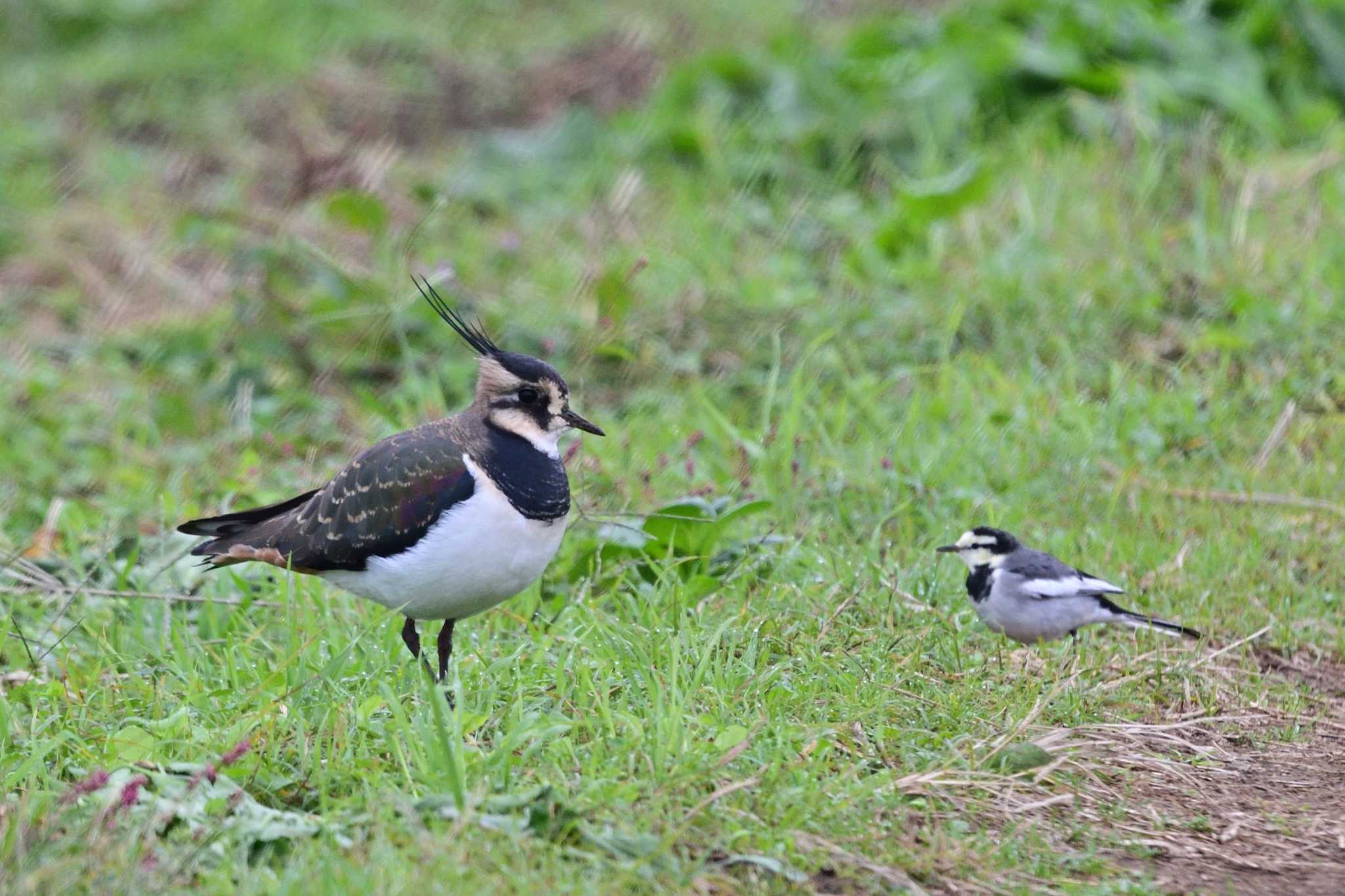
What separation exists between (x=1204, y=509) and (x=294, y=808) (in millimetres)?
3495

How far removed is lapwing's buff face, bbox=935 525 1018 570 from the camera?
497 centimetres

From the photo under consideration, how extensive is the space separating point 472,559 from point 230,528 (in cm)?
111

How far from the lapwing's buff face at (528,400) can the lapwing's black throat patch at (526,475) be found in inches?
1.9

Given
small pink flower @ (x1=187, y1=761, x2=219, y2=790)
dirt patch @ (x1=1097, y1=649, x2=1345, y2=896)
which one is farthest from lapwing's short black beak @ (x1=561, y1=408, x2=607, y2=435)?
dirt patch @ (x1=1097, y1=649, x2=1345, y2=896)

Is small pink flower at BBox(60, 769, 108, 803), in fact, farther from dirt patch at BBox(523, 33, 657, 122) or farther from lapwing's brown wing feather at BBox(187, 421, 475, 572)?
dirt patch at BBox(523, 33, 657, 122)

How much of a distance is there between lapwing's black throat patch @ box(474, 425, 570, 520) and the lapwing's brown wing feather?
8cm

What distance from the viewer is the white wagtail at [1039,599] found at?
4.77 m

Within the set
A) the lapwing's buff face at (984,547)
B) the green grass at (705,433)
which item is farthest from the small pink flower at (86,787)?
the lapwing's buff face at (984,547)

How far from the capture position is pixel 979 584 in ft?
15.9

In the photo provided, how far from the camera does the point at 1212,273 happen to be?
7.18 m

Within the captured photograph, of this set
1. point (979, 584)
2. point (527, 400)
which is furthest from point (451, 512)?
point (979, 584)

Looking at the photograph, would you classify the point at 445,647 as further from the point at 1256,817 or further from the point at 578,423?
the point at 1256,817

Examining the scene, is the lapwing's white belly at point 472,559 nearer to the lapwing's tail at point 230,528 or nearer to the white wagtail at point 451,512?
the white wagtail at point 451,512

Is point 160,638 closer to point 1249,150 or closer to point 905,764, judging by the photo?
point 905,764
